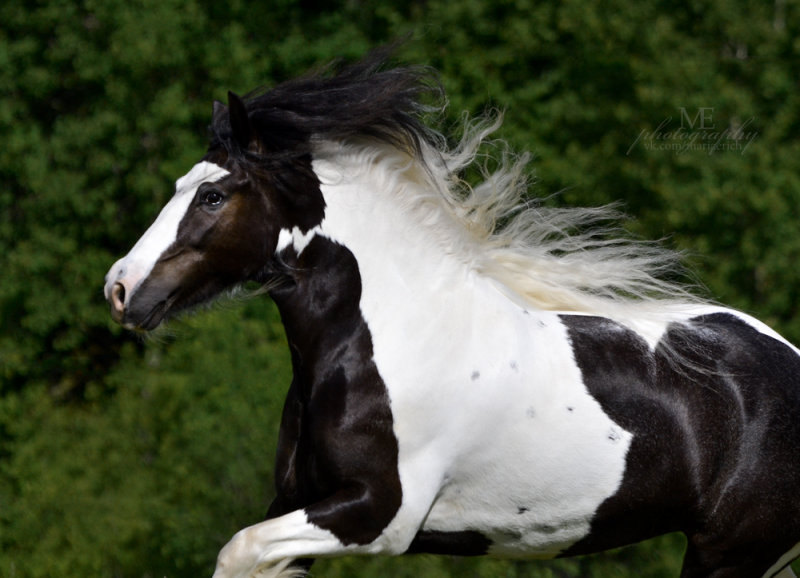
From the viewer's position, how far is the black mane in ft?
13.0

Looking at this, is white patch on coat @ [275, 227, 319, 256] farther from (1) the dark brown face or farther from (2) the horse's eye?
(2) the horse's eye

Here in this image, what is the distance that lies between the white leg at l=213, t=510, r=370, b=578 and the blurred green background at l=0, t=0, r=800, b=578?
4012mm

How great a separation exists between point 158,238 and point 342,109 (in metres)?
0.80

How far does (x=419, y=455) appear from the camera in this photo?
150 inches

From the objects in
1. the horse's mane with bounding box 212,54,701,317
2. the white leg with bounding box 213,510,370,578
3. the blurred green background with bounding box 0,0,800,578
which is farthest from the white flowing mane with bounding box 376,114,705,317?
the blurred green background with bounding box 0,0,800,578

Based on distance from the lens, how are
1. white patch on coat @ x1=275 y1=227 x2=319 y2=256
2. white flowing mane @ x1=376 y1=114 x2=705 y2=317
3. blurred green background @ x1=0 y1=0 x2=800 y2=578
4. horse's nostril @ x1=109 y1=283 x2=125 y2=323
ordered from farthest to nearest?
blurred green background @ x1=0 y1=0 x2=800 y2=578
white flowing mane @ x1=376 y1=114 x2=705 y2=317
white patch on coat @ x1=275 y1=227 x2=319 y2=256
horse's nostril @ x1=109 y1=283 x2=125 y2=323

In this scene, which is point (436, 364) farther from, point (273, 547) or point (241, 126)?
point (241, 126)

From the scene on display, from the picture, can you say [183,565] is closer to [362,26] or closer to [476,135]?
[476,135]

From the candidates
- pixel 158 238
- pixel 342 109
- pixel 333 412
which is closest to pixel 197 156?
pixel 342 109

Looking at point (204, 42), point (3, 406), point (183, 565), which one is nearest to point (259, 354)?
point (183, 565)

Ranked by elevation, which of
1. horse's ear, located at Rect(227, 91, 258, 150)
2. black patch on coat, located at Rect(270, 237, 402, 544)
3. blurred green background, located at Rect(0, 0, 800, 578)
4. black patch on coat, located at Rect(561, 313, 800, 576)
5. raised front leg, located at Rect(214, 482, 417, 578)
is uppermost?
horse's ear, located at Rect(227, 91, 258, 150)

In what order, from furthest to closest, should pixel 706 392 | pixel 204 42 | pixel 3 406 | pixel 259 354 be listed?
pixel 204 42, pixel 3 406, pixel 259 354, pixel 706 392

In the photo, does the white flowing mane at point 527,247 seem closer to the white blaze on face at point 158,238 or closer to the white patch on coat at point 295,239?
the white patch on coat at point 295,239

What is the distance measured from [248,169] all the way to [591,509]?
1649 mm
